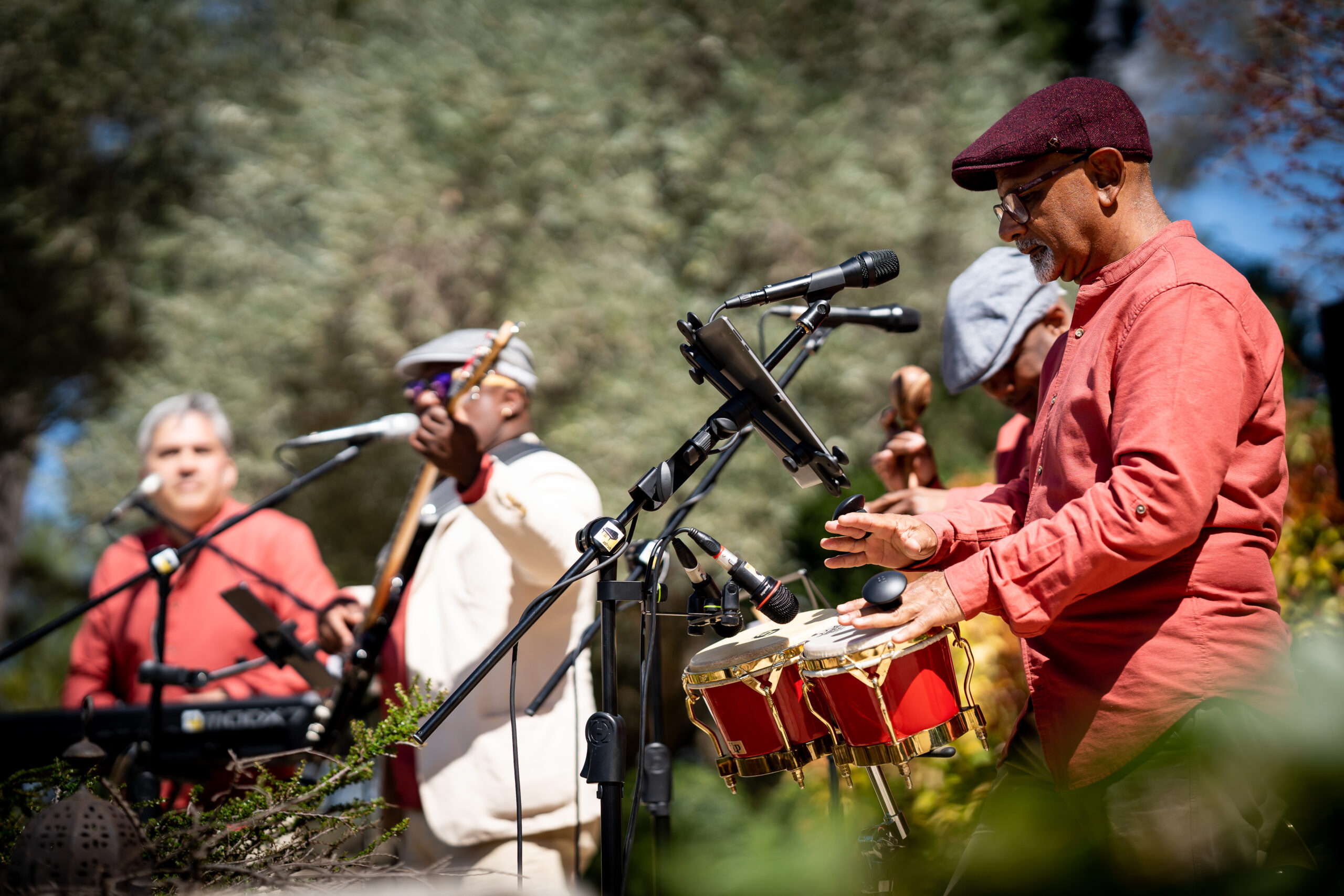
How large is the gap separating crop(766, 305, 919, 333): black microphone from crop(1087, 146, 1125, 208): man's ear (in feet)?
2.57

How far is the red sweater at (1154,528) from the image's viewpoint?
1722 mm

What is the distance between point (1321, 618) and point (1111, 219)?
96.0 inches

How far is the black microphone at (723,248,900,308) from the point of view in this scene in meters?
2.26

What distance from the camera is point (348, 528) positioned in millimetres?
8164

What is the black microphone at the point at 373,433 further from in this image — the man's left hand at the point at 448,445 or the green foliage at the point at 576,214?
the green foliage at the point at 576,214

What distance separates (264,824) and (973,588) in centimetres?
139

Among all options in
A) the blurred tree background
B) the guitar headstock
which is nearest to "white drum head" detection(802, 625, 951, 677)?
the guitar headstock

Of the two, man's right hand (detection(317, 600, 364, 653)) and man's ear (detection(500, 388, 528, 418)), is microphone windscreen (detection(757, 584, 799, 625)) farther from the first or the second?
man's right hand (detection(317, 600, 364, 653))

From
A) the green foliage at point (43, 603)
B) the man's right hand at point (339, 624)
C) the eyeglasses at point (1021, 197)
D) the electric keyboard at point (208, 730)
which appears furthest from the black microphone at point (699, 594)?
the green foliage at point (43, 603)

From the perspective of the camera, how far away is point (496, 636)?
10.3 ft

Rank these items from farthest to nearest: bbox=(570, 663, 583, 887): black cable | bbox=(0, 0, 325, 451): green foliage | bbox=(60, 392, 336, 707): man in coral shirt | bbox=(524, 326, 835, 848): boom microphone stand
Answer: bbox=(0, 0, 325, 451): green foliage
bbox=(60, 392, 336, 707): man in coral shirt
bbox=(570, 663, 583, 887): black cable
bbox=(524, 326, 835, 848): boom microphone stand

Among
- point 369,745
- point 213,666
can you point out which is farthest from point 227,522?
point 369,745

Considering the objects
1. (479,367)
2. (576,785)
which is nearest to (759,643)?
(576,785)

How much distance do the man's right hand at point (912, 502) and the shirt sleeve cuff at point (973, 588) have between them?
867 mm
